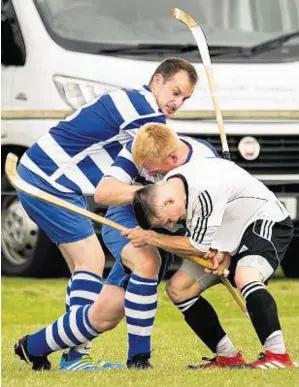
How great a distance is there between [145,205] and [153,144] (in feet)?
0.81

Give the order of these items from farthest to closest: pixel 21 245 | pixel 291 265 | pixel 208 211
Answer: pixel 291 265, pixel 21 245, pixel 208 211

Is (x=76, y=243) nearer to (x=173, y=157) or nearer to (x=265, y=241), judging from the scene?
(x=173, y=157)

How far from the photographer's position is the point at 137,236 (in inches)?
323

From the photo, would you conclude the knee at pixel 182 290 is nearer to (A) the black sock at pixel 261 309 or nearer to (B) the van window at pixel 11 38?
(A) the black sock at pixel 261 309

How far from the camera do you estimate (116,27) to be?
522 inches

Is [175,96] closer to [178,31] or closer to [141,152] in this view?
[141,152]

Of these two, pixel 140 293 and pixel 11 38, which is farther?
pixel 11 38

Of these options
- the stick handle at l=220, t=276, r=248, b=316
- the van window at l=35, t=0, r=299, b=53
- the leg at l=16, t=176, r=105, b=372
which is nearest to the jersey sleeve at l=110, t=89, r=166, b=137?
the leg at l=16, t=176, r=105, b=372

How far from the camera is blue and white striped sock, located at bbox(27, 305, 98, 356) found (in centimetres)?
854

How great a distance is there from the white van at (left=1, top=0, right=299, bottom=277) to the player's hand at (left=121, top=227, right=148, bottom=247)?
470 centimetres

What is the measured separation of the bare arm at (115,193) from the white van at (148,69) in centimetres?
456

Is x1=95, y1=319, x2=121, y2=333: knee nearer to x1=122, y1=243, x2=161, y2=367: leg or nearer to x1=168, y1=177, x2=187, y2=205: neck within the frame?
x1=122, y1=243, x2=161, y2=367: leg

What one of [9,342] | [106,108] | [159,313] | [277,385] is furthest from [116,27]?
[277,385]

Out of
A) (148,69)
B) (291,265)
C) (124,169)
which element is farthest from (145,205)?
(291,265)
